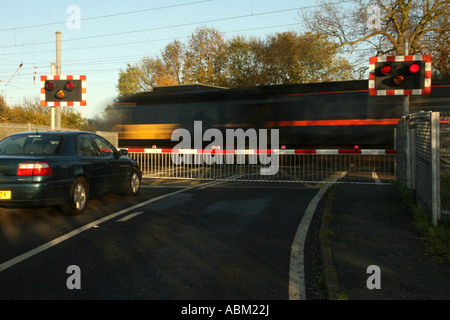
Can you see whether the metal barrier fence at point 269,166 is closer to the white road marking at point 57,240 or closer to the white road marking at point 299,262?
the white road marking at point 299,262

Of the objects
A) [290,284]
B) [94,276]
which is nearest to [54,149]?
[94,276]

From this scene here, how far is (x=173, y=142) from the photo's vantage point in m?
23.9

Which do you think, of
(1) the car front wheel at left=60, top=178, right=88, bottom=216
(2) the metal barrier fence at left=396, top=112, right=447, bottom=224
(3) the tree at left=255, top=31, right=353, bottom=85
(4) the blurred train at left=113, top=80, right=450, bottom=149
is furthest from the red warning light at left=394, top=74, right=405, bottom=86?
(3) the tree at left=255, top=31, right=353, bottom=85

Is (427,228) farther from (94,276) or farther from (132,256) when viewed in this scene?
(94,276)

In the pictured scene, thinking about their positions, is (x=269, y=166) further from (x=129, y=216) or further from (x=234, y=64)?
(x=234, y=64)

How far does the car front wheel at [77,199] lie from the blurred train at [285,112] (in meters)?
14.9

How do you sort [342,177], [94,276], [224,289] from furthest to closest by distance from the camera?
[342,177] < [94,276] < [224,289]

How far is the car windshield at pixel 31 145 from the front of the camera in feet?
25.2

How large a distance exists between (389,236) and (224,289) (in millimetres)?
2877

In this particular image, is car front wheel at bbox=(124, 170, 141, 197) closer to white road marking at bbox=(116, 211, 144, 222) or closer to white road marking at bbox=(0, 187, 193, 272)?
white road marking at bbox=(0, 187, 193, 272)

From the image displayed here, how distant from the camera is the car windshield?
7.68 metres

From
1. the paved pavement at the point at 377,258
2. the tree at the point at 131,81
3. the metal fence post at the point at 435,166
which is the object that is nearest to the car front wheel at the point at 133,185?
the paved pavement at the point at 377,258

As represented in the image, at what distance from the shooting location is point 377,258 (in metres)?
4.92

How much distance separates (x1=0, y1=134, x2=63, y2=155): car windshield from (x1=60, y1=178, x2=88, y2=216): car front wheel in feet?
2.23
